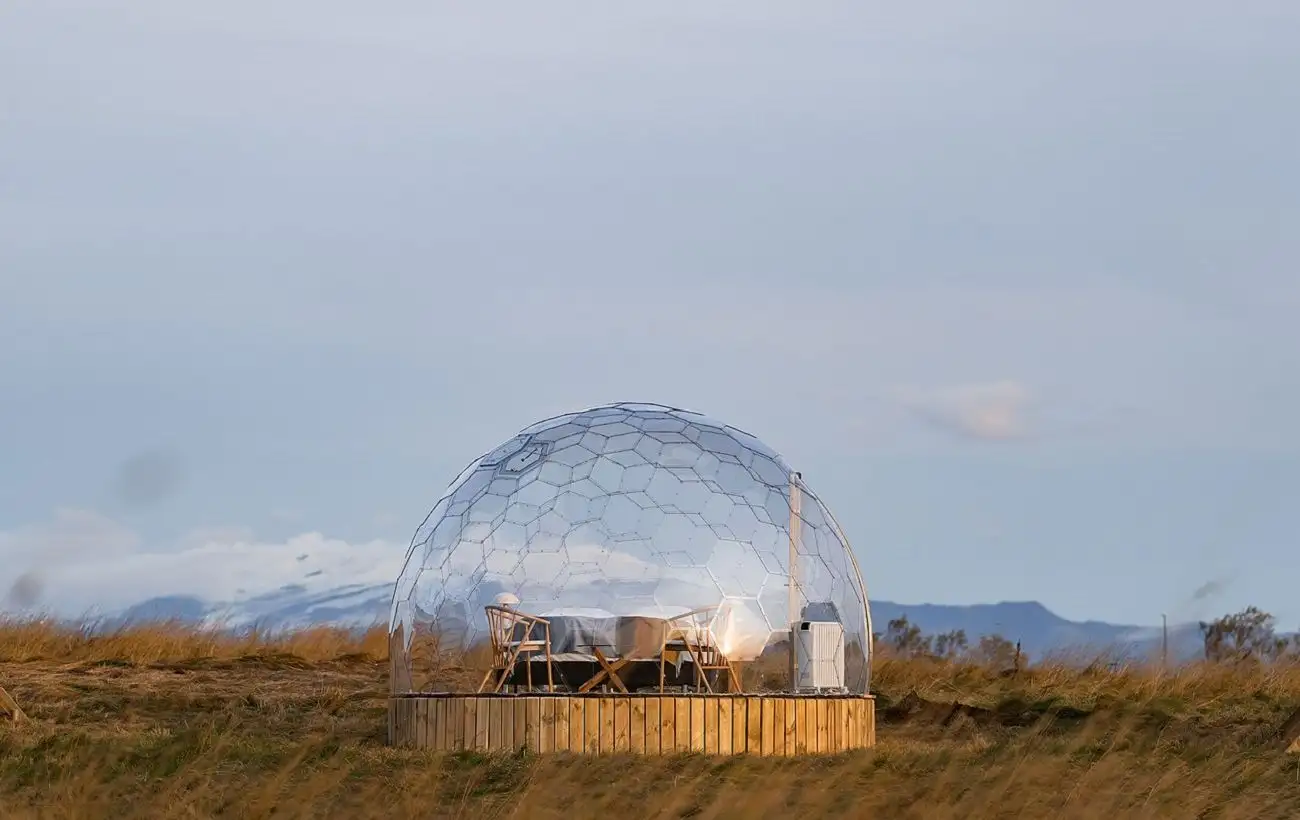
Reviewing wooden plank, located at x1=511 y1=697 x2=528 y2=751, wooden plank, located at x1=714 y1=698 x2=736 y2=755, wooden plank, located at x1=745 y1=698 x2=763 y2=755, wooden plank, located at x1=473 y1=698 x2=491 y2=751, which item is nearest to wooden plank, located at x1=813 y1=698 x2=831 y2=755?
wooden plank, located at x1=745 y1=698 x2=763 y2=755

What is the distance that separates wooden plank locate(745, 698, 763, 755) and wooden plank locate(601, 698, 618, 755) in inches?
41.7

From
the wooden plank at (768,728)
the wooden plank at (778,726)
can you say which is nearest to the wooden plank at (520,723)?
the wooden plank at (768,728)

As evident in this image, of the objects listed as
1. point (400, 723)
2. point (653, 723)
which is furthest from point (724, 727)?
point (400, 723)

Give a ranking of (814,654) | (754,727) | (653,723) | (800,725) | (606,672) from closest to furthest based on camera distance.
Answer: (653,723), (754,727), (606,672), (800,725), (814,654)

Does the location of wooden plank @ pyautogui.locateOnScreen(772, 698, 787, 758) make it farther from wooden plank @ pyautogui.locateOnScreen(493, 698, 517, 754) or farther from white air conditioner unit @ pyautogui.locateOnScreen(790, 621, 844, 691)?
wooden plank @ pyautogui.locateOnScreen(493, 698, 517, 754)

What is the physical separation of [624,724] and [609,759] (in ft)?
3.16

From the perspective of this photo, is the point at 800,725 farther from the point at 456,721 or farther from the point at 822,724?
the point at 456,721

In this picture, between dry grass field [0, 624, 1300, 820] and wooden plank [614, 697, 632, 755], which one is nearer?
dry grass field [0, 624, 1300, 820]

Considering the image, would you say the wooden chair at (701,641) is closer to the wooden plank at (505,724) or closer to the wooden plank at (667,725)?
the wooden plank at (667,725)

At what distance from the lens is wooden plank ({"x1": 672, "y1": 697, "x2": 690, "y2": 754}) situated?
14273 millimetres

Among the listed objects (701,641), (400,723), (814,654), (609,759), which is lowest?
(609,759)

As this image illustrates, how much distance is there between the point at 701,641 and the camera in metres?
14.9

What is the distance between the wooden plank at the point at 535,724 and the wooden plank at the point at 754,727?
5.27 feet

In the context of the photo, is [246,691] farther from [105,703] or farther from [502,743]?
[502,743]
